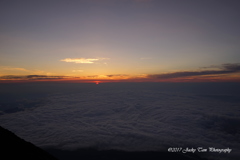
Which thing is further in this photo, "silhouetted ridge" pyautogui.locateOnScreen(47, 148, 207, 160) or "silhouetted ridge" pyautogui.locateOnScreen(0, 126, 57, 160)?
"silhouetted ridge" pyautogui.locateOnScreen(47, 148, 207, 160)

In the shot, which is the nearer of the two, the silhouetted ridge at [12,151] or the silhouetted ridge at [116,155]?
the silhouetted ridge at [12,151]

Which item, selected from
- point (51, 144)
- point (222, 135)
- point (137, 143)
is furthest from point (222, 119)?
point (51, 144)

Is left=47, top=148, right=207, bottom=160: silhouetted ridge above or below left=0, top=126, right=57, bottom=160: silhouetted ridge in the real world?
below

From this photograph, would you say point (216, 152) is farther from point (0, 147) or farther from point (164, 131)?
point (0, 147)

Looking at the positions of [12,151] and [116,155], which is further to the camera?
[116,155]

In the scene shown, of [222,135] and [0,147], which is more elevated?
[0,147]

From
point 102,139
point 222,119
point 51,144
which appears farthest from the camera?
point 222,119

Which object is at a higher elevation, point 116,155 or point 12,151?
point 12,151

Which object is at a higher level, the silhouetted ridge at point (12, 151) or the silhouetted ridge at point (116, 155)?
the silhouetted ridge at point (12, 151)

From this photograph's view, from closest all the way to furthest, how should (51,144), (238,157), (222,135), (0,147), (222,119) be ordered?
1. (0,147)
2. (238,157)
3. (51,144)
4. (222,135)
5. (222,119)

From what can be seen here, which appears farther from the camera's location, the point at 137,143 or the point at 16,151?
the point at 137,143
